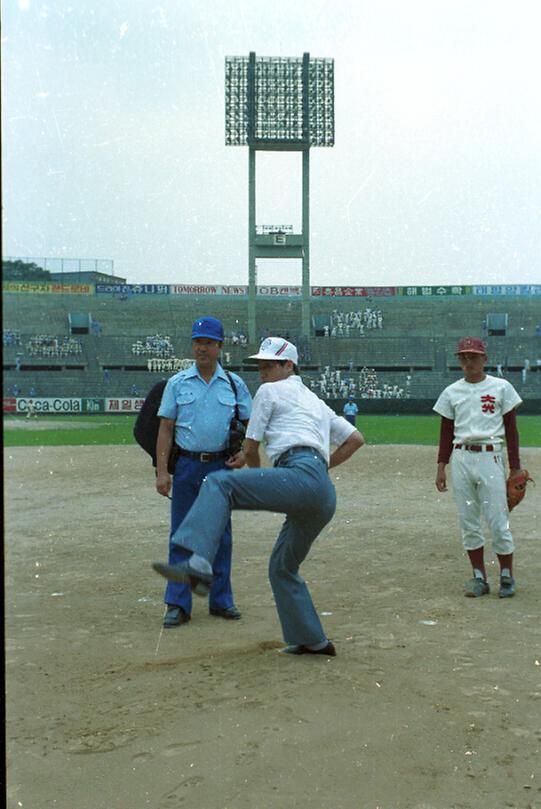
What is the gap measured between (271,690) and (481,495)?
2905 millimetres

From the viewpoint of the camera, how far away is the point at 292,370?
4.64m

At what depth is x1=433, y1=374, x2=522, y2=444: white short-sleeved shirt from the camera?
6.35m

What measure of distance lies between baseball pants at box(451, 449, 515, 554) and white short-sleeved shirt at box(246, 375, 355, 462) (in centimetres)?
220

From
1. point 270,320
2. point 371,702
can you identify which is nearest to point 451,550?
point 371,702

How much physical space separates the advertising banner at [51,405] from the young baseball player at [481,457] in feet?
130

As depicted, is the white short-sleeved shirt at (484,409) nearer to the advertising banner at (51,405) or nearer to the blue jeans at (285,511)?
the blue jeans at (285,511)

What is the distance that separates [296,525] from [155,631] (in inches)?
59.0

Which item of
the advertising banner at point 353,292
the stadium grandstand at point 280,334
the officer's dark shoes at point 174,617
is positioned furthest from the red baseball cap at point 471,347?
the advertising banner at point 353,292

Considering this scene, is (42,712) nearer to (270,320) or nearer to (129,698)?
(129,698)

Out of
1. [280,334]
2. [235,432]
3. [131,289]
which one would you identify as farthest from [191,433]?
[131,289]

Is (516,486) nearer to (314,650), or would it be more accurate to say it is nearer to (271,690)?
(314,650)

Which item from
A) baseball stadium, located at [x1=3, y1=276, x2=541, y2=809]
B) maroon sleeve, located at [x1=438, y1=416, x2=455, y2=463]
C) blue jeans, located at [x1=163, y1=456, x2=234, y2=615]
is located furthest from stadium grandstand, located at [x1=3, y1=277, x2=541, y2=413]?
blue jeans, located at [x1=163, y1=456, x2=234, y2=615]

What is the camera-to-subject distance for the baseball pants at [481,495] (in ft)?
20.7

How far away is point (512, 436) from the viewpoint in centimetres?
645
